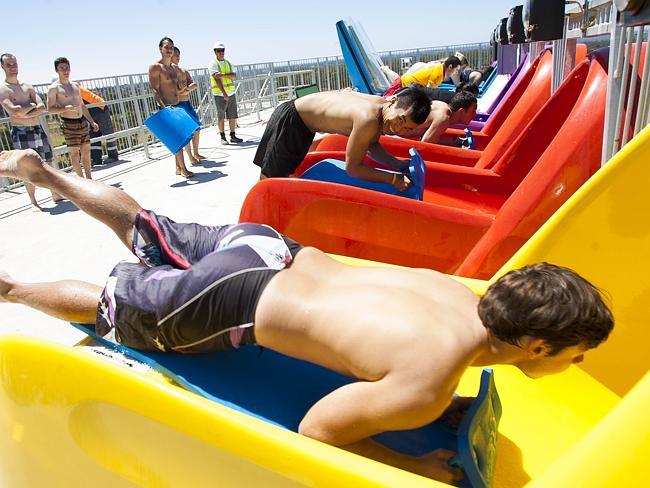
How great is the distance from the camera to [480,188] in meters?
2.95

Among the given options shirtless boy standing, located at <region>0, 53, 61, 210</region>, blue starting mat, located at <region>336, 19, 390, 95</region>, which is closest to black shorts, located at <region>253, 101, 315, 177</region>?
shirtless boy standing, located at <region>0, 53, 61, 210</region>

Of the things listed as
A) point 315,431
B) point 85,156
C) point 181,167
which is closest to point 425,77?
point 181,167

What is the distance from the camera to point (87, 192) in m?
1.98

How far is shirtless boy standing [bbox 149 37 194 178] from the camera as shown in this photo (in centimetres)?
555

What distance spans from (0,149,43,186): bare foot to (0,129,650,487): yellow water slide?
129cm

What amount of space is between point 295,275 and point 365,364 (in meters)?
0.36

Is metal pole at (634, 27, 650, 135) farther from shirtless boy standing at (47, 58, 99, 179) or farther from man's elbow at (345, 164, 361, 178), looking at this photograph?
shirtless boy standing at (47, 58, 99, 179)

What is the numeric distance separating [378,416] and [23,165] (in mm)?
1956

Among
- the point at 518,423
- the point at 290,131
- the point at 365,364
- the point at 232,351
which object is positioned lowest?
the point at 518,423

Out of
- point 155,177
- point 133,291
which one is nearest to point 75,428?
point 133,291

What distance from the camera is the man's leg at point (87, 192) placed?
189 centimetres

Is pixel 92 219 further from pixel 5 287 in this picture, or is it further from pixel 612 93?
pixel 612 93

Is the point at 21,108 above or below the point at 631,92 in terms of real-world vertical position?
above

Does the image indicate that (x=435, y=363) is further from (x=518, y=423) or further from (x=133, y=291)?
(x=133, y=291)
